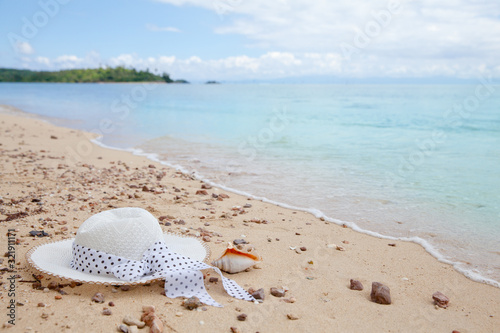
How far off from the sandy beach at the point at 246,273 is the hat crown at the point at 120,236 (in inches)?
15.8

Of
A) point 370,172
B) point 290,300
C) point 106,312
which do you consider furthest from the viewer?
point 370,172

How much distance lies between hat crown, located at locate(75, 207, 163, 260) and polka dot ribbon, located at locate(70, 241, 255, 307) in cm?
7

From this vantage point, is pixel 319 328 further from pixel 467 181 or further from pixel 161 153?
pixel 161 153

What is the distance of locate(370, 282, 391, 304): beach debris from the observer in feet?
13.6

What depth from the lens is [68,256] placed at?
4453 millimetres

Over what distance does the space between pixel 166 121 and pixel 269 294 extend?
2228 centimetres

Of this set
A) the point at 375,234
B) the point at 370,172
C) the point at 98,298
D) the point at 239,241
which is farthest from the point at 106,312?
the point at 370,172

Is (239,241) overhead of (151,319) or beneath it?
beneath

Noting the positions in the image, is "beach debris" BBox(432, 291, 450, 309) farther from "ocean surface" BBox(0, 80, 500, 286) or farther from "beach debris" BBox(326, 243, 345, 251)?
"beach debris" BBox(326, 243, 345, 251)

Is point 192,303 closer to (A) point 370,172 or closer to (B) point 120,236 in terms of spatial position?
(B) point 120,236

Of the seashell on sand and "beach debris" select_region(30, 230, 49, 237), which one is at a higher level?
the seashell on sand

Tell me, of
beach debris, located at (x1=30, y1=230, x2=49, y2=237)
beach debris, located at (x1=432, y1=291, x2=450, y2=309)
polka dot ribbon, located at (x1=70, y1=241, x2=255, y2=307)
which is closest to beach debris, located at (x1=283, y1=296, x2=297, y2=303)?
polka dot ribbon, located at (x1=70, y1=241, x2=255, y2=307)

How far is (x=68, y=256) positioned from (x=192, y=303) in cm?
169

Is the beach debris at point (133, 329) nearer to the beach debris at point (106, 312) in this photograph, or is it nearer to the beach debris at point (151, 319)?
the beach debris at point (151, 319)
